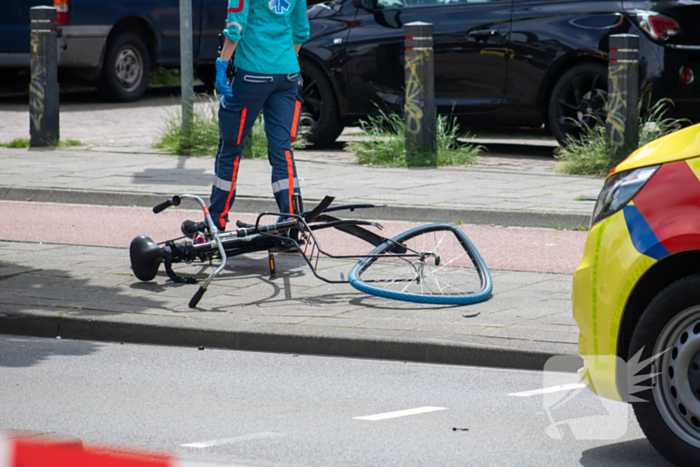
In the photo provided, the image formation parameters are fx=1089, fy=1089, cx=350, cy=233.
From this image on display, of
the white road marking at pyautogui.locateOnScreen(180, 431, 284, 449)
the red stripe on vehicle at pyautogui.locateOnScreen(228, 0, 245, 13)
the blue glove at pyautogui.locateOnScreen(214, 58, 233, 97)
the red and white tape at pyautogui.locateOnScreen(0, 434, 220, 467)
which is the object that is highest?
the red stripe on vehicle at pyautogui.locateOnScreen(228, 0, 245, 13)

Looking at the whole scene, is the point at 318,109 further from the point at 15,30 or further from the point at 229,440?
the point at 229,440

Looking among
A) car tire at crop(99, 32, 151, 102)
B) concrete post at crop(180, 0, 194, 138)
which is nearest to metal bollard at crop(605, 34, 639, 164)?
concrete post at crop(180, 0, 194, 138)

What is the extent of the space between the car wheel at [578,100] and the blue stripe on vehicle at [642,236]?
6962mm

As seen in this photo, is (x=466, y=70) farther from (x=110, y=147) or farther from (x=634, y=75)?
(x=110, y=147)

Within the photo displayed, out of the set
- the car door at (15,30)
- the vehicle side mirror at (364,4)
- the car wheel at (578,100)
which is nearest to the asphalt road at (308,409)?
the car wheel at (578,100)

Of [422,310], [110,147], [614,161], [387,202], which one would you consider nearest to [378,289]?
[422,310]

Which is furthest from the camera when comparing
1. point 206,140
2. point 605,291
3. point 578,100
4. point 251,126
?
point 206,140

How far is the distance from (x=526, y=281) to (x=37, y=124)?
766 cm

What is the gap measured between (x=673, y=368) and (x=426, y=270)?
2.79m

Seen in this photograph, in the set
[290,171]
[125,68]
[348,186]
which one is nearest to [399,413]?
[290,171]

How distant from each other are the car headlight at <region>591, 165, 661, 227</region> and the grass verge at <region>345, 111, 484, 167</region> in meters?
6.97

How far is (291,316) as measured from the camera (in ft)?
17.8

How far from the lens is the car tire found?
1650 cm

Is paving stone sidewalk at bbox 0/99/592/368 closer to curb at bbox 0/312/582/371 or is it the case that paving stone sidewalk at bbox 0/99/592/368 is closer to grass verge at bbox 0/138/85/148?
curb at bbox 0/312/582/371
